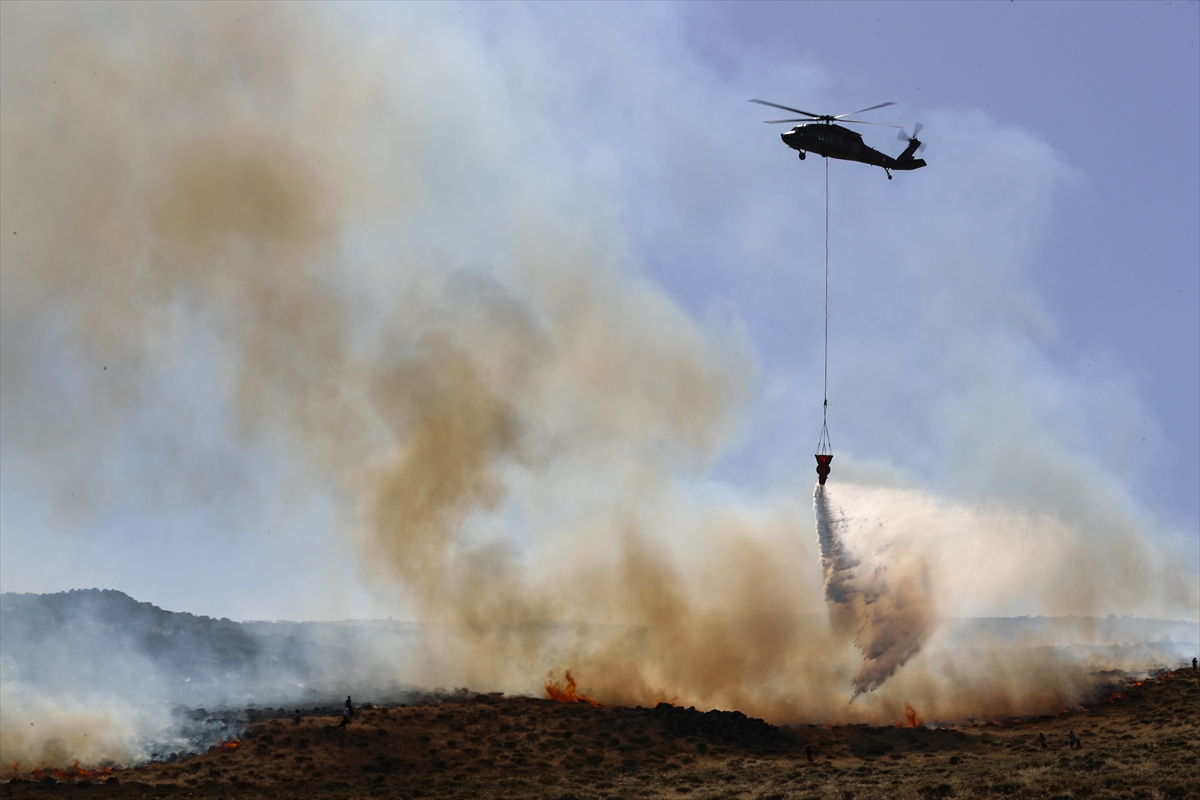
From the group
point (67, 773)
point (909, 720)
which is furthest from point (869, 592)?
point (67, 773)

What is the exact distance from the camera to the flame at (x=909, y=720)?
6838 cm

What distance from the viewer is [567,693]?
72000 millimetres

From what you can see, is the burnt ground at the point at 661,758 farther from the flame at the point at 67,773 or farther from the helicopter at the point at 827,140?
the helicopter at the point at 827,140

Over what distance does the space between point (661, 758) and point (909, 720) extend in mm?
18082

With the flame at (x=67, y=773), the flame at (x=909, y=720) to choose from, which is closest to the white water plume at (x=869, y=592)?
the flame at (x=909, y=720)

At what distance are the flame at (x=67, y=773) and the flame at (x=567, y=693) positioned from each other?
26520 mm

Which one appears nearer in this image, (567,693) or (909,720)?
(909,720)

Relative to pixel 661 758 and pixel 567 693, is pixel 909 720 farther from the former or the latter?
pixel 567 693

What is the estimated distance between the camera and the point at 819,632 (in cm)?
8025

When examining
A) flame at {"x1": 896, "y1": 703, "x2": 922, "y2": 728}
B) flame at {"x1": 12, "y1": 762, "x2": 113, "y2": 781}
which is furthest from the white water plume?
flame at {"x1": 12, "y1": 762, "x2": 113, "y2": 781}

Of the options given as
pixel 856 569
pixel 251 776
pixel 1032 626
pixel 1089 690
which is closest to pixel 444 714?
pixel 251 776

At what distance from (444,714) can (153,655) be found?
2816 cm

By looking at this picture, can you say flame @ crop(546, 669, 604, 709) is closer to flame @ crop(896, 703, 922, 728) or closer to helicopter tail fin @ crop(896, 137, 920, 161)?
flame @ crop(896, 703, 922, 728)

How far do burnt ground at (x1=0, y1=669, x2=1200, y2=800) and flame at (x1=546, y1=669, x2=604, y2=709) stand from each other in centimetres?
179
